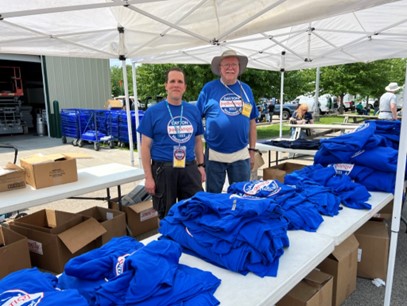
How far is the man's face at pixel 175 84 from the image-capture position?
8.48ft

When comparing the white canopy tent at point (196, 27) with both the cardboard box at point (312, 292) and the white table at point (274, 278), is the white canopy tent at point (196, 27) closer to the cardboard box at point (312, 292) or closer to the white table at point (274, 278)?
the cardboard box at point (312, 292)

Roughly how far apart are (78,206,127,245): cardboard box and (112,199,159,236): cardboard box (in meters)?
0.31

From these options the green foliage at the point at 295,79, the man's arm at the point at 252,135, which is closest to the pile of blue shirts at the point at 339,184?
the man's arm at the point at 252,135

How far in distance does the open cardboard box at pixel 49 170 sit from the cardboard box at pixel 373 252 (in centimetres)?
270

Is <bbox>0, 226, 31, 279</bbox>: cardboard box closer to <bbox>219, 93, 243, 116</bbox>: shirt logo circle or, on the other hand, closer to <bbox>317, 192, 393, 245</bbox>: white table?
<bbox>219, 93, 243, 116</bbox>: shirt logo circle

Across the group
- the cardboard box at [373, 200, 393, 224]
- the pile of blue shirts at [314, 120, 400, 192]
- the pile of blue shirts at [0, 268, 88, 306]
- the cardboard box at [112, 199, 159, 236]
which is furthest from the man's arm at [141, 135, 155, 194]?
the cardboard box at [373, 200, 393, 224]

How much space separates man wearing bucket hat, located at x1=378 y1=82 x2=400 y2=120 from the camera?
295 inches

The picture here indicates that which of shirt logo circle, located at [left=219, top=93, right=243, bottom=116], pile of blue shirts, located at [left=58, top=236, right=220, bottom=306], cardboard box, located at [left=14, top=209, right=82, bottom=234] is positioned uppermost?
shirt logo circle, located at [left=219, top=93, right=243, bottom=116]

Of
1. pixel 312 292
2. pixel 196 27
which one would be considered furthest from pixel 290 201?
pixel 196 27

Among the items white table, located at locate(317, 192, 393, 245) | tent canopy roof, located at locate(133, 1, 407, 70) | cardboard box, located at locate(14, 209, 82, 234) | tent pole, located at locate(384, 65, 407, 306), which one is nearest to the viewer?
white table, located at locate(317, 192, 393, 245)

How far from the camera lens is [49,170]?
2.96m

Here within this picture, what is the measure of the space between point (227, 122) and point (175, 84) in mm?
656

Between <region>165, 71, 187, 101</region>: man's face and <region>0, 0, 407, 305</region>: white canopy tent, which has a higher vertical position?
<region>0, 0, 407, 305</region>: white canopy tent

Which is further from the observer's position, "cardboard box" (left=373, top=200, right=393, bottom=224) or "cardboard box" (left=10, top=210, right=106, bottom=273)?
"cardboard box" (left=373, top=200, right=393, bottom=224)
